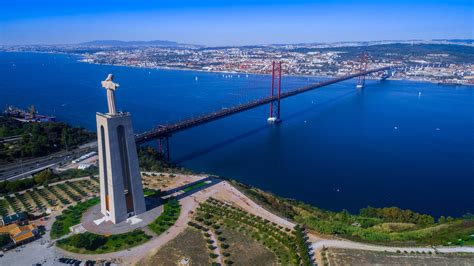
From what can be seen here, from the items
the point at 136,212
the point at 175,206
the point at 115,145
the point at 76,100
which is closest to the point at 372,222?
the point at 175,206

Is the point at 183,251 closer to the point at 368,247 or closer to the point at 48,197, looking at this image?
the point at 368,247

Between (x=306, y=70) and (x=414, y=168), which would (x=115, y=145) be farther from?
(x=306, y=70)

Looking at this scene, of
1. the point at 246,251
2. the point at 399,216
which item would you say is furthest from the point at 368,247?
the point at 399,216

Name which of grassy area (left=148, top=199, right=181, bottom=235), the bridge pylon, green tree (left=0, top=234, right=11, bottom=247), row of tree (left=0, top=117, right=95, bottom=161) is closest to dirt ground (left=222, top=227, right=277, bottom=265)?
grassy area (left=148, top=199, right=181, bottom=235)

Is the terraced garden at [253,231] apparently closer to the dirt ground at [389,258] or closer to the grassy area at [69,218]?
the dirt ground at [389,258]

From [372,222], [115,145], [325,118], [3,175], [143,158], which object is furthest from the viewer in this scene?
[325,118]

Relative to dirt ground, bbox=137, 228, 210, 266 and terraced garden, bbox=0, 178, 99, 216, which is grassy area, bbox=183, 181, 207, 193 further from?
terraced garden, bbox=0, 178, 99, 216
